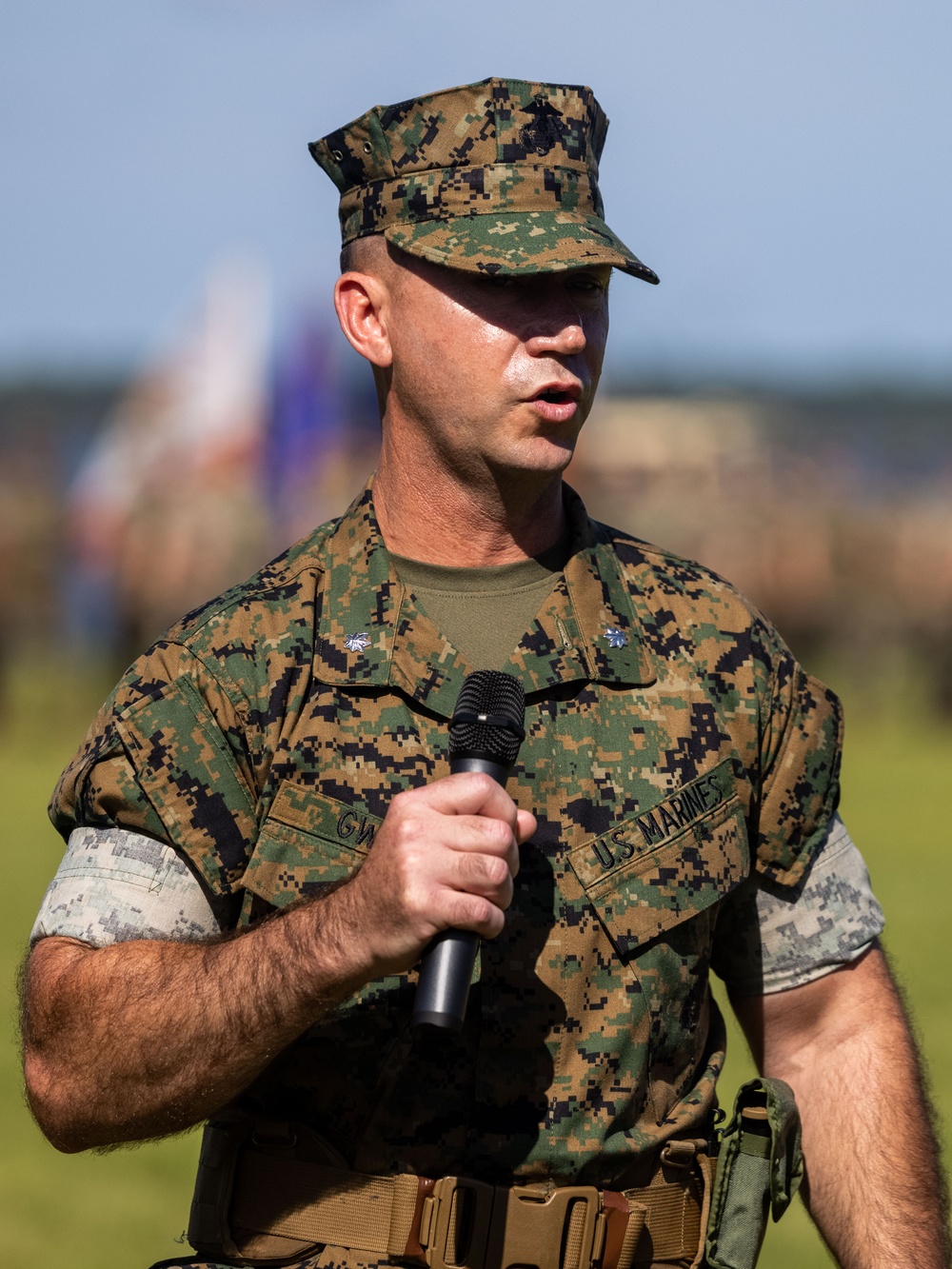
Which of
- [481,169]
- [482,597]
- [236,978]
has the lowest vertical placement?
[236,978]

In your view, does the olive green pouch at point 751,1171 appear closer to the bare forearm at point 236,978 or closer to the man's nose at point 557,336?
the bare forearm at point 236,978

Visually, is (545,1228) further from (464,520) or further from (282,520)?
(282,520)

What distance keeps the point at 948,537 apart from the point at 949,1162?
1169 inches

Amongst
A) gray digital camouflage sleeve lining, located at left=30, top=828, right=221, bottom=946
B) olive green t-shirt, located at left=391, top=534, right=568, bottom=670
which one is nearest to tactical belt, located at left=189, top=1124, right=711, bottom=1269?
gray digital camouflage sleeve lining, located at left=30, top=828, right=221, bottom=946

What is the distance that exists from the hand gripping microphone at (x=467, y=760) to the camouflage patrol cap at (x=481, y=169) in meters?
0.96

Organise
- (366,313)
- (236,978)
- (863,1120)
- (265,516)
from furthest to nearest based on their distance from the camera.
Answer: (265,516), (366,313), (863,1120), (236,978)

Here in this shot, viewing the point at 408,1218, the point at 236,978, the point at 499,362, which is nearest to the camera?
the point at 236,978

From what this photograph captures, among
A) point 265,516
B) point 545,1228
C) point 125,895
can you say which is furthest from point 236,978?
point 265,516

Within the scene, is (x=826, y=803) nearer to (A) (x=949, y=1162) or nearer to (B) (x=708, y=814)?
(B) (x=708, y=814)

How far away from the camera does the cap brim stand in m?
3.38

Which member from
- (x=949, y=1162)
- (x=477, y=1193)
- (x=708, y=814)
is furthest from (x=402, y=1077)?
(x=949, y=1162)

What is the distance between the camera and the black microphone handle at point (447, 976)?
2.60 meters

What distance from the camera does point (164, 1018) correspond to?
3010 mm

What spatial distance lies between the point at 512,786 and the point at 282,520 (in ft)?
106
